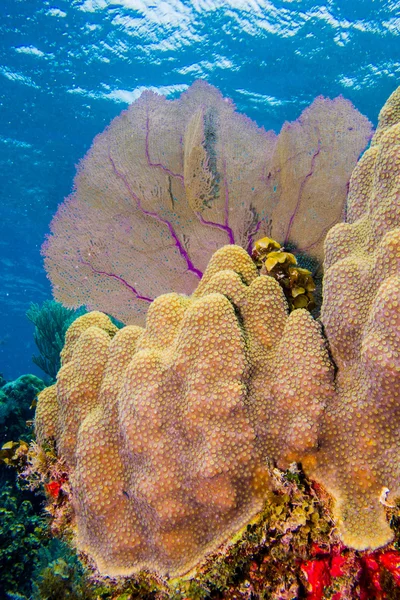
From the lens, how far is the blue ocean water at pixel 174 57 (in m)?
11.3

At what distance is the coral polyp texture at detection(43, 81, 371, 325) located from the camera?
14.3ft

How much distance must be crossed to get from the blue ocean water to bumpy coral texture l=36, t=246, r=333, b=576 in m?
13.0

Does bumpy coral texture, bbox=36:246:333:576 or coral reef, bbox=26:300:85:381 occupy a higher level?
coral reef, bbox=26:300:85:381

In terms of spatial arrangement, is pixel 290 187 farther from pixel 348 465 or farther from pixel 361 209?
pixel 348 465

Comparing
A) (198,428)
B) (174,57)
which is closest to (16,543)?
(198,428)

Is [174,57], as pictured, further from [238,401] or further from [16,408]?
[238,401]

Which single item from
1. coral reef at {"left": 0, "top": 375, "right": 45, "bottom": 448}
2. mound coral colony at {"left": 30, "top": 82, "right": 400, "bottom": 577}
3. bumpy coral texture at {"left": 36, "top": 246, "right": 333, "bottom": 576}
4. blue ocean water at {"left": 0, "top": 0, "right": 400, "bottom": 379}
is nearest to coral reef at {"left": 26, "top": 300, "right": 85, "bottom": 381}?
coral reef at {"left": 0, "top": 375, "right": 45, "bottom": 448}

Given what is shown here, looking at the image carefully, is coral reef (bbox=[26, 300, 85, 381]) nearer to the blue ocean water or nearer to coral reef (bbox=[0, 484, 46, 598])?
coral reef (bbox=[0, 484, 46, 598])

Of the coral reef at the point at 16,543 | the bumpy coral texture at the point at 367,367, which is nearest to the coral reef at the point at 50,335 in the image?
the coral reef at the point at 16,543

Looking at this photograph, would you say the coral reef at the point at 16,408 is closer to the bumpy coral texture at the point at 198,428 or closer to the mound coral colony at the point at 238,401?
the mound coral colony at the point at 238,401

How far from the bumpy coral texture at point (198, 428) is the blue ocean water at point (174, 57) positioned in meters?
13.0

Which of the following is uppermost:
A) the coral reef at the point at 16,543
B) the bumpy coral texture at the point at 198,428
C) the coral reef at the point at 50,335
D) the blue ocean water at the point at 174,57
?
the blue ocean water at the point at 174,57

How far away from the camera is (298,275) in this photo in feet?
8.31

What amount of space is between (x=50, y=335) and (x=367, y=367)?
8366mm
